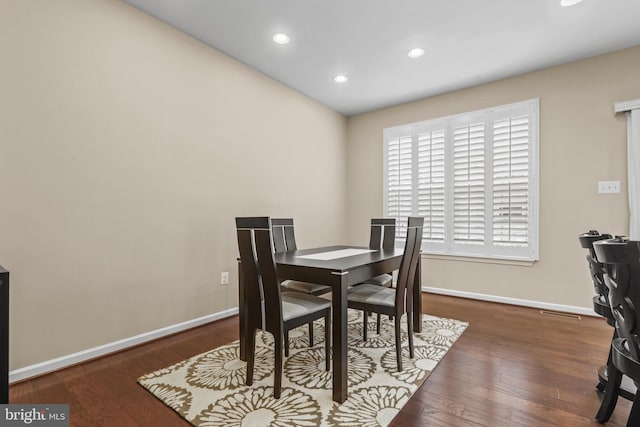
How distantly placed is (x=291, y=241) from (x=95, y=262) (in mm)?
1626

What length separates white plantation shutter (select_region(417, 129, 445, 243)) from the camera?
4.14m

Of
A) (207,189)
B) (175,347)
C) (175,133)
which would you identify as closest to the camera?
(175,347)

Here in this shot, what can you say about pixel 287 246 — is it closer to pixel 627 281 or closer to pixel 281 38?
pixel 281 38

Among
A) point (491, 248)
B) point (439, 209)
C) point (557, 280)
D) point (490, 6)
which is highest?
point (490, 6)

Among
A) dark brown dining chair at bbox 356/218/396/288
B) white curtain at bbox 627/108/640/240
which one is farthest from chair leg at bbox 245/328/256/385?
white curtain at bbox 627/108/640/240

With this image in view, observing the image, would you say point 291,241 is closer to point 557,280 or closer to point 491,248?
point 491,248

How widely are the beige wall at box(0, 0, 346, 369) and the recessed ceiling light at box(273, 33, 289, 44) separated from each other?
0.62m

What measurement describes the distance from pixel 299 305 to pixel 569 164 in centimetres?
327

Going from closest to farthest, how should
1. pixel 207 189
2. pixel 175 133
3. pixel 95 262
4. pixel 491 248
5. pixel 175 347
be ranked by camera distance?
pixel 95 262
pixel 175 347
pixel 175 133
pixel 207 189
pixel 491 248

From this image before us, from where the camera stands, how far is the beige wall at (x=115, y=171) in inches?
77.3

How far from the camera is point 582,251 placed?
127 inches

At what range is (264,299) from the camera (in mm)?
Answer: 1849

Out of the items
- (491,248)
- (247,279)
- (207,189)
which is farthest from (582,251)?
(207,189)

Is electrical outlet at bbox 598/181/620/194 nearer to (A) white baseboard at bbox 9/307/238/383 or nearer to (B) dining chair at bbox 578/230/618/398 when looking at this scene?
(B) dining chair at bbox 578/230/618/398
